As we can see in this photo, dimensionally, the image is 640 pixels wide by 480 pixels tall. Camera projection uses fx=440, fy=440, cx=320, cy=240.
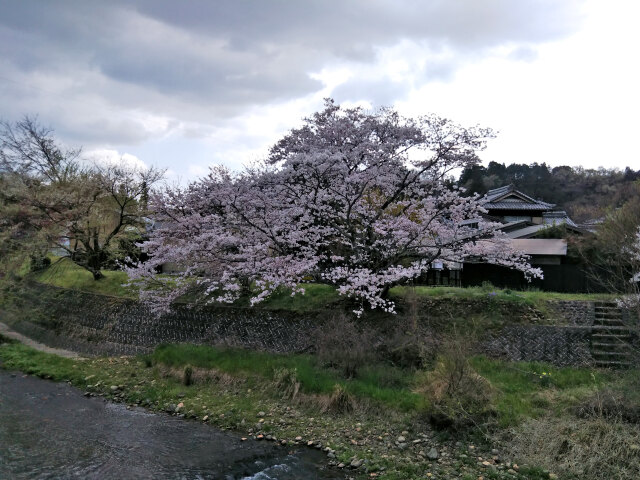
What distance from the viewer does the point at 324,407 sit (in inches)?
356

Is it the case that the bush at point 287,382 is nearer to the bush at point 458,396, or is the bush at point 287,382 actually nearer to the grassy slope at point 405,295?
the bush at point 458,396

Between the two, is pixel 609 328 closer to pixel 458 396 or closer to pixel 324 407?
pixel 458 396

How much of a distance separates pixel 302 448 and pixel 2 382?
9.72 meters

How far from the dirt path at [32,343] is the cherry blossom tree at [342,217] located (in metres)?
5.82

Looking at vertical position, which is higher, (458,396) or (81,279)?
(81,279)

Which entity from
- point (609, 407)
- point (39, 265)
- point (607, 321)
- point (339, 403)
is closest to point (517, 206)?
point (607, 321)

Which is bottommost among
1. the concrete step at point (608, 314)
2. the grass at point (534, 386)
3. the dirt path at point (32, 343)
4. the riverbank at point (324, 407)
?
the dirt path at point (32, 343)

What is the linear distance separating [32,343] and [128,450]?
1228 cm

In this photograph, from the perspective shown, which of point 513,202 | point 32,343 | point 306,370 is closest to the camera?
point 306,370

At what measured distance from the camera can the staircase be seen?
9.59 m

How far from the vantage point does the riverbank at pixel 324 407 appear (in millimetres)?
6941

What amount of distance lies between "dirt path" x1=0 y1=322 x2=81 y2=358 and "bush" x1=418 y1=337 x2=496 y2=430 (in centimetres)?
1257

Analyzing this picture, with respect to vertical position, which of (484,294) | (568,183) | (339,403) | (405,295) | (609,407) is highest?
(568,183)

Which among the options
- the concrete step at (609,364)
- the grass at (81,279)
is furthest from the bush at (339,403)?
the grass at (81,279)
